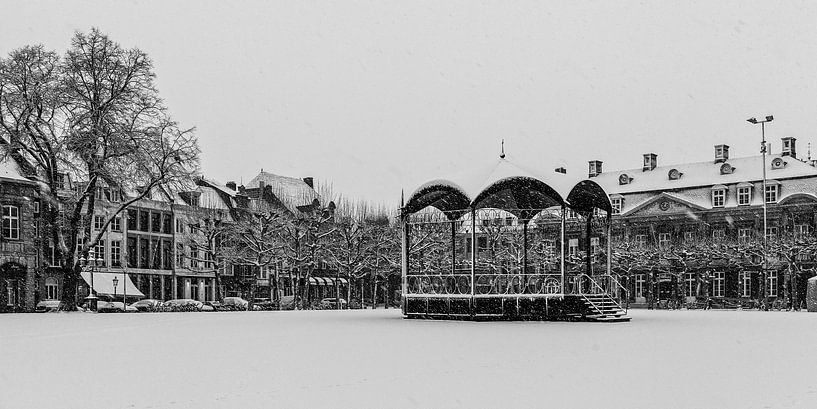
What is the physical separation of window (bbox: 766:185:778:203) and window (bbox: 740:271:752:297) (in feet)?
17.9

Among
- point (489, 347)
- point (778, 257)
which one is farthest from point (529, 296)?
point (778, 257)

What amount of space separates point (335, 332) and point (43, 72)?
2510 cm

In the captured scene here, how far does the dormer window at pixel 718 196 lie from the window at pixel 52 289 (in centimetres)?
4700

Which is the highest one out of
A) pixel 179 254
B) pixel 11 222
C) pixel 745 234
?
pixel 11 222

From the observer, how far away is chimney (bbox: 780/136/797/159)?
2936 inches

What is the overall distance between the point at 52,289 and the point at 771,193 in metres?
49.9

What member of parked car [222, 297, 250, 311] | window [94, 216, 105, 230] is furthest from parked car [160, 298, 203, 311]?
window [94, 216, 105, 230]

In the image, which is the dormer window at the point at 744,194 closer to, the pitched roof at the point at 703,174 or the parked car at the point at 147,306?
the pitched roof at the point at 703,174

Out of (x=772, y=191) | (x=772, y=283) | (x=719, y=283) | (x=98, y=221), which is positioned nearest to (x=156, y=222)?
(x=98, y=221)

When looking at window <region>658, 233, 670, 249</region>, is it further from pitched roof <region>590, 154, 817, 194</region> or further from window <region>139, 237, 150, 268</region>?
window <region>139, 237, 150, 268</region>

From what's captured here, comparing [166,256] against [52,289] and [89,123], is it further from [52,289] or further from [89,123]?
[89,123]

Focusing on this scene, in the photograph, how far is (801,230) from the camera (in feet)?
223

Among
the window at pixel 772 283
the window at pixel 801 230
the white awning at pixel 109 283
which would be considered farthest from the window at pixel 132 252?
the window at pixel 801 230

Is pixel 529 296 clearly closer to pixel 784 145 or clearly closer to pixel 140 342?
pixel 140 342
